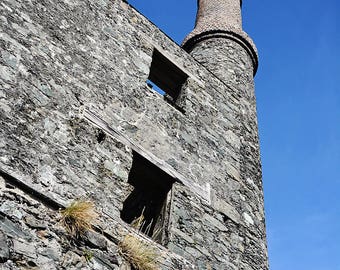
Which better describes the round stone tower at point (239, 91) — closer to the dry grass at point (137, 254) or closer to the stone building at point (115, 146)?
the stone building at point (115, 146)

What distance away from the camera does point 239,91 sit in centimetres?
934

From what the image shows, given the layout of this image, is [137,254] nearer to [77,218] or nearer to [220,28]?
[77,218]

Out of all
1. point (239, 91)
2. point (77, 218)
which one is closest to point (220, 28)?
point (239, 91)

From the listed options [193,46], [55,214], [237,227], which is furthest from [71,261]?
[193,46]

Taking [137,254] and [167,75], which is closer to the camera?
[137,254]

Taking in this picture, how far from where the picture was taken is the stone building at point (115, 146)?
15.7ft

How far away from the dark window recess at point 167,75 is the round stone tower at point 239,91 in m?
0.79

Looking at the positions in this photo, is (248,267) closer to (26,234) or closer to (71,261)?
(71,261)

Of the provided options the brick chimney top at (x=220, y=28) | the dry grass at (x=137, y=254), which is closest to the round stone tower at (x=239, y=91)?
the brick chimney top at (x=220, y=28)

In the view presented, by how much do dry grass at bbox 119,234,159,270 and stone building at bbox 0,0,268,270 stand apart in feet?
0.13

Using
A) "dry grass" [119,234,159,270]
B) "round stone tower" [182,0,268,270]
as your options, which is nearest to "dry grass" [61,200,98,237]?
"dry grass" [119,234,159,270]

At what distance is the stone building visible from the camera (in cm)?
479

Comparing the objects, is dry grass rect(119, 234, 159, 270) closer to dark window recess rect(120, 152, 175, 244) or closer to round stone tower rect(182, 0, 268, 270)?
dark window recess rect(120, 152, 175, 244)

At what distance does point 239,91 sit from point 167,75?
1.67 metres
